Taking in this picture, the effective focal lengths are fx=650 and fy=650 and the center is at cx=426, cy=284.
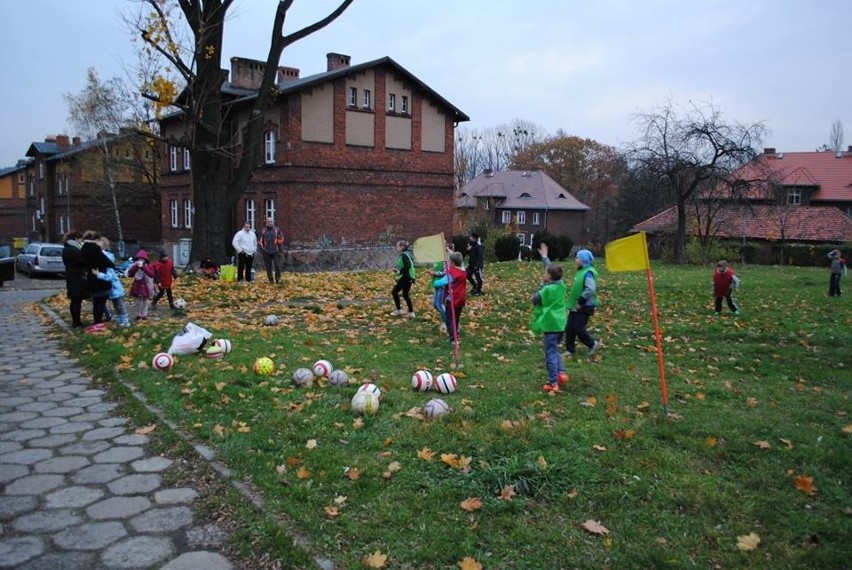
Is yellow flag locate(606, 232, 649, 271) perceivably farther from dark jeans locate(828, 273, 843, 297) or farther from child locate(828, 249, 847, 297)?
dark jeans locate(828, 273, 843, 297)

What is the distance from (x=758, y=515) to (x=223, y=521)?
3.63m

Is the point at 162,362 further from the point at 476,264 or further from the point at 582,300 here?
the point at 476,264

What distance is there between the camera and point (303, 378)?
744cm

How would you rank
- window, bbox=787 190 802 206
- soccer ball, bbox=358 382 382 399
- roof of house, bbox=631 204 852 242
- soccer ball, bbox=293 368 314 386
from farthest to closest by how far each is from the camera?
window, bbox=787 190 802 206
roof of house, bbox=631 204 852 242
soccer ball, bbox=293 368 314 386
soccer ball, bbox=358 382 382 399

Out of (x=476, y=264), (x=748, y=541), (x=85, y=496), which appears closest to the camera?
(x=748, y=541)

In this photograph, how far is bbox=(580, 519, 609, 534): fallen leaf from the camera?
416cm

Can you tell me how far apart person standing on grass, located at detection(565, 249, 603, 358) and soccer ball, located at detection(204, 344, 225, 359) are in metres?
4.88

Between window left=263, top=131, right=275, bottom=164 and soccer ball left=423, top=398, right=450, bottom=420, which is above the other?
window left=263, top=131, right=275, bottom=164

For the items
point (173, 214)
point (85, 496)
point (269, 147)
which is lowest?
point (85, 496)

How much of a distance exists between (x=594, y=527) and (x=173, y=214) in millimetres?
40383

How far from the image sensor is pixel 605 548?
3.97 metres

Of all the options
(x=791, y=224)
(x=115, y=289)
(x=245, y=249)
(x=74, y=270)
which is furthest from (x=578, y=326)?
(x=791, y=224)

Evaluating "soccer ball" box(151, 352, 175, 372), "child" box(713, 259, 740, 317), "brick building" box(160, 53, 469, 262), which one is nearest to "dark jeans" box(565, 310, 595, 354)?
"soccer ball" box(151, 352, 175, 372)

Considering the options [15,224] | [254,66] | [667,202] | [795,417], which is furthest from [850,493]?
[15,224]
